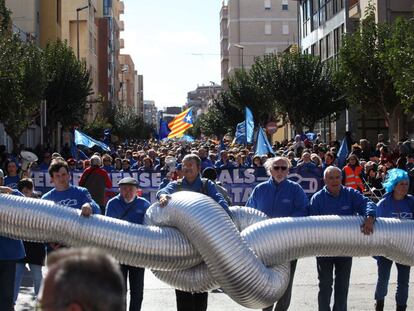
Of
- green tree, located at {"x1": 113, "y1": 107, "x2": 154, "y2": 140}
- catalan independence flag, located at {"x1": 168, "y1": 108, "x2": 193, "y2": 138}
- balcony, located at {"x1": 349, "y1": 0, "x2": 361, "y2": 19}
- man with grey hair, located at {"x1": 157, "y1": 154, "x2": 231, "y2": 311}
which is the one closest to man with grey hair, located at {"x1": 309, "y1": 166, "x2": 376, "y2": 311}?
man with grey hair, located at {"x1": 157, "y1": 154, "x2": 231, "y2": 311}

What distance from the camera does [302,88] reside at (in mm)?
45188

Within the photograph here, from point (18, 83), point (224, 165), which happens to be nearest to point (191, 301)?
point (224, 165)

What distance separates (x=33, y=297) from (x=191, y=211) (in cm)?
468

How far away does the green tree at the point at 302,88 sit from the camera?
44531 mm

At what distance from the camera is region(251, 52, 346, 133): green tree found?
44531mm

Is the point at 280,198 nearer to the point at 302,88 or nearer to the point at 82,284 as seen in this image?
the point at 82,284

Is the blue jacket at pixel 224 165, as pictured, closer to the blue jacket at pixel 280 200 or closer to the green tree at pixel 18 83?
the green tree at pixel 18 83

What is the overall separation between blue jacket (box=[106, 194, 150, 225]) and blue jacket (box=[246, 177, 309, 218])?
1.15m

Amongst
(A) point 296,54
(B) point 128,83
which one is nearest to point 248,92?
(A) point 296,54

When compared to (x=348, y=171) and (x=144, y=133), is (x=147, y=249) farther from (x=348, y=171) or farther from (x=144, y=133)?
(x=144, y=133)

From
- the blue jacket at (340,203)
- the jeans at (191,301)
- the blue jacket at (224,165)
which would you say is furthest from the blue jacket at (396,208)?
the blue jacket at (224,165)

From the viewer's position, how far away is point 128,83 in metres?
165

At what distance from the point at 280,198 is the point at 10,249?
2.69 m

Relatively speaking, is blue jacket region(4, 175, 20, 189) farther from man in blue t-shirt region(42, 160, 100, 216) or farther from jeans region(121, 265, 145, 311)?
jeans region(121, 265, 145, 311)
